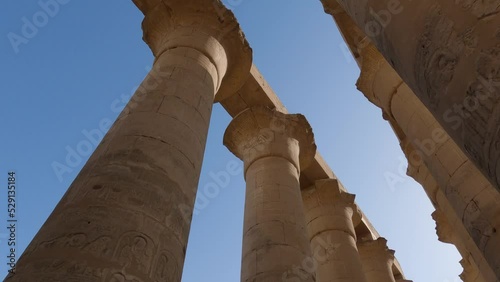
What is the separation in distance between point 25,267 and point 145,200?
5.89ft

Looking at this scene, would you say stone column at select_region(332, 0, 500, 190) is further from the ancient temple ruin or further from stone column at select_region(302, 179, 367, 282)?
stone column at select_region(302, 179, 367, 282)

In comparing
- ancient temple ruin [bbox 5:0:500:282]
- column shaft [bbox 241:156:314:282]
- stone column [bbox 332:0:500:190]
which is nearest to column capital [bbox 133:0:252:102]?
ancient temple ruin [bbox 5:0:500:282]

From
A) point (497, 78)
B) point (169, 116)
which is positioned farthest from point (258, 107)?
point (497, 78)

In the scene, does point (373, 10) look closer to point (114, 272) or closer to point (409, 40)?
point (409, 40)

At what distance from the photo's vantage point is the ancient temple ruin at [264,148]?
13.3ft

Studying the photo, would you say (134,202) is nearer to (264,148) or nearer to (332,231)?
(264,148)

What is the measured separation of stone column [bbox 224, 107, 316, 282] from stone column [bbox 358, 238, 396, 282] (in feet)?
23.4

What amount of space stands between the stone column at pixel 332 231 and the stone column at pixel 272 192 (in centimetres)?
285

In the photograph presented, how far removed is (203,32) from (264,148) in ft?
17.8

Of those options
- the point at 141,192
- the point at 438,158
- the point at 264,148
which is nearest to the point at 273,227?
the point at 264,148

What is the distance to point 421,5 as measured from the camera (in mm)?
4543

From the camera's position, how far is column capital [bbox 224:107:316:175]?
16.5m

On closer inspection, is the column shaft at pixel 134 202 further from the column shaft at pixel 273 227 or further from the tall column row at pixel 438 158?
the column shaft at pixel 273 227

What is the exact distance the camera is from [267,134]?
16734 millimetres
